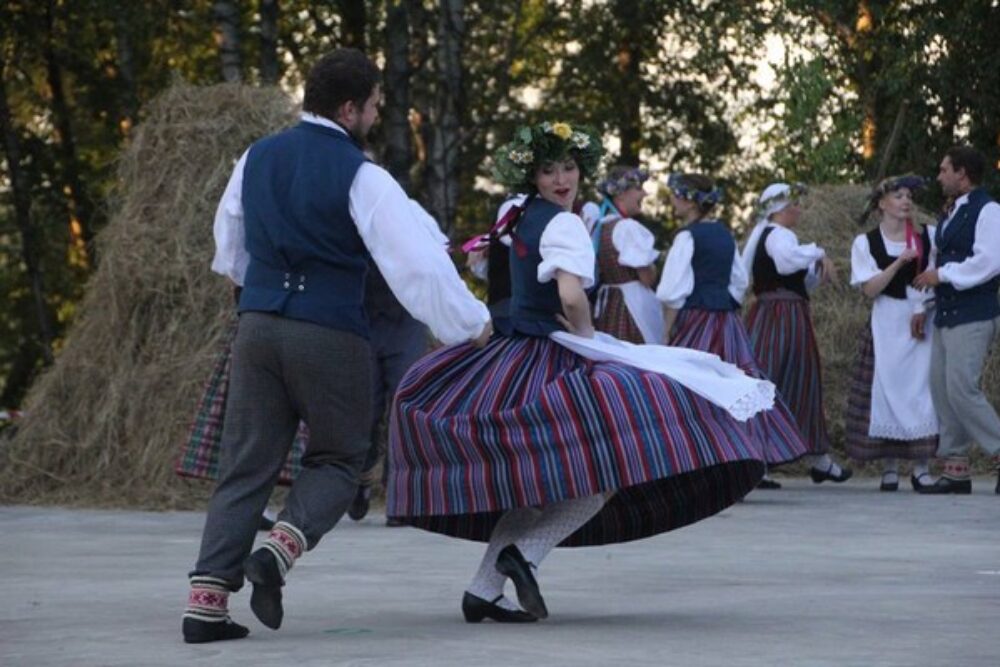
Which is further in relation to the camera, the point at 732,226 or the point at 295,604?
the point at 732,226

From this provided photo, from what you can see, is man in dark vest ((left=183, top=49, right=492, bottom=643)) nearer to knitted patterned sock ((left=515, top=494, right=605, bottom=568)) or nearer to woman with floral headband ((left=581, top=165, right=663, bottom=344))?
knitted patterned sock ((left=515, top=494, right=605, bottom=568))

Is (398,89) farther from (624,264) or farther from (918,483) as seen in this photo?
(918,483)

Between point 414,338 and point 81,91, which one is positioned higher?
point 81,91

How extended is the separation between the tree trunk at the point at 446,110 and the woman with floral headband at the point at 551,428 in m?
12.9

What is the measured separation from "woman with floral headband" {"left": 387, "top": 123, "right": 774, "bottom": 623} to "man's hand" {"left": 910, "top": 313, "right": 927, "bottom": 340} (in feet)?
21.3

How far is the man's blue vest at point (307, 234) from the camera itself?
6848 mm

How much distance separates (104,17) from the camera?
2306cm

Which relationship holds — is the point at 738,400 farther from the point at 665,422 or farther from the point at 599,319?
the point at 599,319

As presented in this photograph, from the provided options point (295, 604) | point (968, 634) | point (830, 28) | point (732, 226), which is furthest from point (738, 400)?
point (732, 226)

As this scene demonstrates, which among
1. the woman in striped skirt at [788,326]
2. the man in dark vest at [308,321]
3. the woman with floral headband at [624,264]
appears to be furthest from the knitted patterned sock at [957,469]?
the man in dark vest at [308,321]

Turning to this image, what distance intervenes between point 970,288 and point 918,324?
555 millimetres

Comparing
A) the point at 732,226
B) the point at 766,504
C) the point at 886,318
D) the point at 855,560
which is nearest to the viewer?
the point at 855,560

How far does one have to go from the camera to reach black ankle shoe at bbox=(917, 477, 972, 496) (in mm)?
13555

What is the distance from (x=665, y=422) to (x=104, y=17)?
55.3 ft
